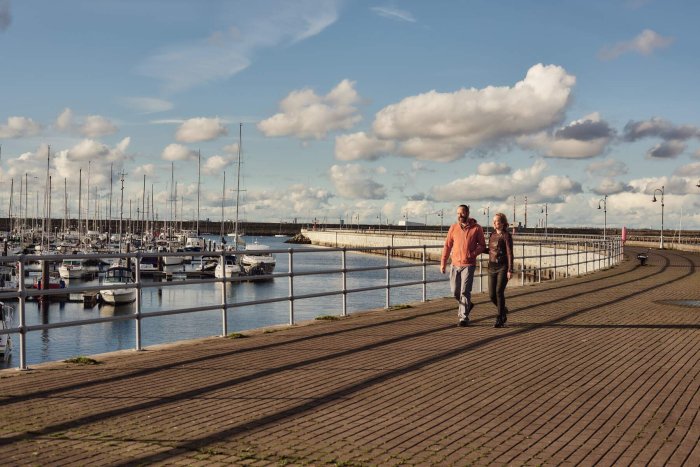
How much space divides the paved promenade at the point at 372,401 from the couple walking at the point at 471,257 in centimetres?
77

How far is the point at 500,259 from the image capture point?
1366 cm

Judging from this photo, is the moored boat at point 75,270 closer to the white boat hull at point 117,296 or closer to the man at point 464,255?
the white boat hull at point 117,296

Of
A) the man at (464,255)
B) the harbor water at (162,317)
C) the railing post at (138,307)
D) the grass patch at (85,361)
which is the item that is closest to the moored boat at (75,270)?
the harbor water at (162,317)

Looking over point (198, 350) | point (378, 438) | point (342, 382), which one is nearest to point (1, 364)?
point (198, 350)

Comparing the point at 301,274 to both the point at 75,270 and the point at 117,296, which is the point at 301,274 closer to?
the point at 117,296

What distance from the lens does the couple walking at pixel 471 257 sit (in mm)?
13258

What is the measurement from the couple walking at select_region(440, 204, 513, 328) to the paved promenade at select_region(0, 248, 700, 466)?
0.77m

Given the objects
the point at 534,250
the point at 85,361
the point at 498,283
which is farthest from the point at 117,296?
the point at 85,361

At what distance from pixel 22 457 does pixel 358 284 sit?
63.5 m

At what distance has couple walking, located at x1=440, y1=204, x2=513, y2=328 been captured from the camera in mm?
13258

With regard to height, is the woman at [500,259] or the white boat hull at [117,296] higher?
the woman at [500,259]

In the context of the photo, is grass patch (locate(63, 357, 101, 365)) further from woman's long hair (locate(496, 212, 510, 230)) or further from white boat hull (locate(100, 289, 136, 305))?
white boat hull (locate(100, 289, 136, 305))

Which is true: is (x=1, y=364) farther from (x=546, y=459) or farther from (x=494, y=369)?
(x=546, y=459)

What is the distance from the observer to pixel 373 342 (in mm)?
11328
